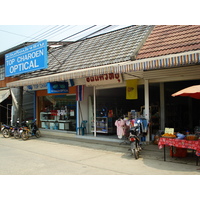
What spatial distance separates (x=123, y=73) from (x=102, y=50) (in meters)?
2.59

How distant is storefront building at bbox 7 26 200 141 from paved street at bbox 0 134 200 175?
216cm

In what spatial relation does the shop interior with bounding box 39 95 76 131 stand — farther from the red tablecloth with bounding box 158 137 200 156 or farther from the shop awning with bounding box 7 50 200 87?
the red tablecloth with bounding box 158 137 200 156

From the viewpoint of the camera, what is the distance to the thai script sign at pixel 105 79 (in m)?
10.6

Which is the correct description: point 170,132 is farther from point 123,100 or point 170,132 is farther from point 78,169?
point 123,100

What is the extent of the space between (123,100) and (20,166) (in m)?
7.87

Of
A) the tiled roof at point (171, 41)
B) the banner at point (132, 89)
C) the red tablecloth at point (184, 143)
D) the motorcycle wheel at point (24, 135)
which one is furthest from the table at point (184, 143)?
the motorcycle wheel at point (24, 135)

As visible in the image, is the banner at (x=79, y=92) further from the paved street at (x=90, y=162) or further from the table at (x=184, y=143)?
the table at (x=184, y=143)

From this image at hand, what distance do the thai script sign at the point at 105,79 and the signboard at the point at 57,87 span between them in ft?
5.38

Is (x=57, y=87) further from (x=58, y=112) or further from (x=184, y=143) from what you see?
(x=184, y=143)

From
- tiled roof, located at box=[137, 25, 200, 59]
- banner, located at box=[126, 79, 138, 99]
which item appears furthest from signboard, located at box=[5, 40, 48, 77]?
tiled roof, located at box=[137, 25, 200, 59]

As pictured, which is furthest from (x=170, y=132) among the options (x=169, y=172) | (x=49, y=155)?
(x=49, y=155)

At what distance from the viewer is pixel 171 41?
9.04 m

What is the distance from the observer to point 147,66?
25.3ft

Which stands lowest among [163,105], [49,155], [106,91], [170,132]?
[49,155]
